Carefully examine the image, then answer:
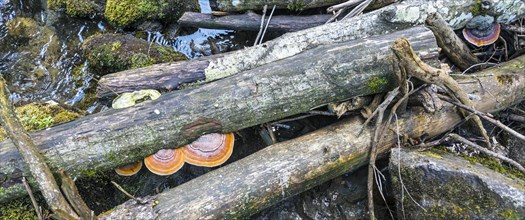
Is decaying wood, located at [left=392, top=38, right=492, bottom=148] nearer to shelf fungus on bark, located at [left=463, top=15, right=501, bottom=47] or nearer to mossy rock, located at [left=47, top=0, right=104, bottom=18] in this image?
shelf fungus on bark, located at [left=463, top=15, right=501, bottom=47]

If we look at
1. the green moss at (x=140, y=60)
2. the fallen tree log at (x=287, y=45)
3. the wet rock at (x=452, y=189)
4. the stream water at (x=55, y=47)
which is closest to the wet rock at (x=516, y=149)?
the wet rock at (x=452, y=189)

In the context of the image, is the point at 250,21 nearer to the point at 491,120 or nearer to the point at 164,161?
the point at 164,161

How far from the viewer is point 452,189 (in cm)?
365

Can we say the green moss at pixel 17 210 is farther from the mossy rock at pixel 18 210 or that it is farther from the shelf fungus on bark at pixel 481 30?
the shelf fungus on bark at pixel 481 30

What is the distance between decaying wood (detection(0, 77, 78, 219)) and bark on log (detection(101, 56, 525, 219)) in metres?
0.39

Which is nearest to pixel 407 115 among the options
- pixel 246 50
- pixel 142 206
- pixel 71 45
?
pixel 246 50

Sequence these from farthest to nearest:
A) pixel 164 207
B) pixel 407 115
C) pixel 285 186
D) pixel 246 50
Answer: pixel 246 50 → pixel 407 115 → pixel 285 186 → pixel 164 207

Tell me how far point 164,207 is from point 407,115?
2609 mm

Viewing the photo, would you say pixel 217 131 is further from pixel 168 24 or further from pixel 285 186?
pixel 168 24

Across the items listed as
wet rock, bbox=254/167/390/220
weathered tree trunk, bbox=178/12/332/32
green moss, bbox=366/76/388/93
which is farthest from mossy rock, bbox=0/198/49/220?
Result: green moss, bbox=366/76/388/93

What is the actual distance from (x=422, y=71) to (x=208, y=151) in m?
2.15

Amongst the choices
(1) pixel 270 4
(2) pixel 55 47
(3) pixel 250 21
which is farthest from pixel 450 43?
(2) pixel 55 47

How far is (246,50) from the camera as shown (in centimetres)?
451

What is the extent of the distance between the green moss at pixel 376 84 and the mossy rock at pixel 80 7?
4460 millimetres
